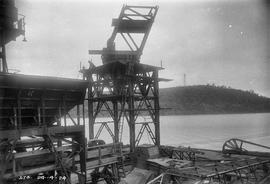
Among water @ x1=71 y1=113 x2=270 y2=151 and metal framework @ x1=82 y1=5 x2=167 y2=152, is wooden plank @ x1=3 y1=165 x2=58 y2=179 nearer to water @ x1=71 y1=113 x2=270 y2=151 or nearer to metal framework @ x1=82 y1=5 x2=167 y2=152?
metal framework @ x1=82 y1=5 x2=167 y2=152

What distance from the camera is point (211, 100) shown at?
138250 mm

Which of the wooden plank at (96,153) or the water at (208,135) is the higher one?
the wooden plank at (96,153)

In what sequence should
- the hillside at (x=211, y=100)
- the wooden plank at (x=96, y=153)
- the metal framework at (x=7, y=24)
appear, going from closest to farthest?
the wooden plank at (x=96, y=153) < the metal framework at (x=7, y=24) < the hillside at (x=211, y=100)

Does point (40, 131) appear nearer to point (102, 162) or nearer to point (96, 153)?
point (96, 153)

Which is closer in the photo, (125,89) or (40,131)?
(40,131)

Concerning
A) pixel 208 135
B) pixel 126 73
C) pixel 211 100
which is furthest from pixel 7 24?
pixel 211 100

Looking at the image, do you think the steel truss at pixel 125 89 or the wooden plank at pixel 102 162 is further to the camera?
the steel truss at pixel 125 89

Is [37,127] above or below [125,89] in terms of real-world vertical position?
below

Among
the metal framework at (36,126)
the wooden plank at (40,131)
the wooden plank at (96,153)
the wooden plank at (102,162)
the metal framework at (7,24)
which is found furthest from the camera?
the metal framework at (7,24)

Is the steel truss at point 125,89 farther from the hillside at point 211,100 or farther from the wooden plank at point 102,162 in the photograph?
the hillside at point 211,100

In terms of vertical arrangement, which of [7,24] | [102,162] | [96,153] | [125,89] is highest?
[7,24]

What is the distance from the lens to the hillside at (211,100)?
13075 cm

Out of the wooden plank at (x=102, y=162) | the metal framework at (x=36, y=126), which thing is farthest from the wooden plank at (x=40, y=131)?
the wooden plank at (x=102, y=162)

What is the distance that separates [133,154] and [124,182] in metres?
4.18
